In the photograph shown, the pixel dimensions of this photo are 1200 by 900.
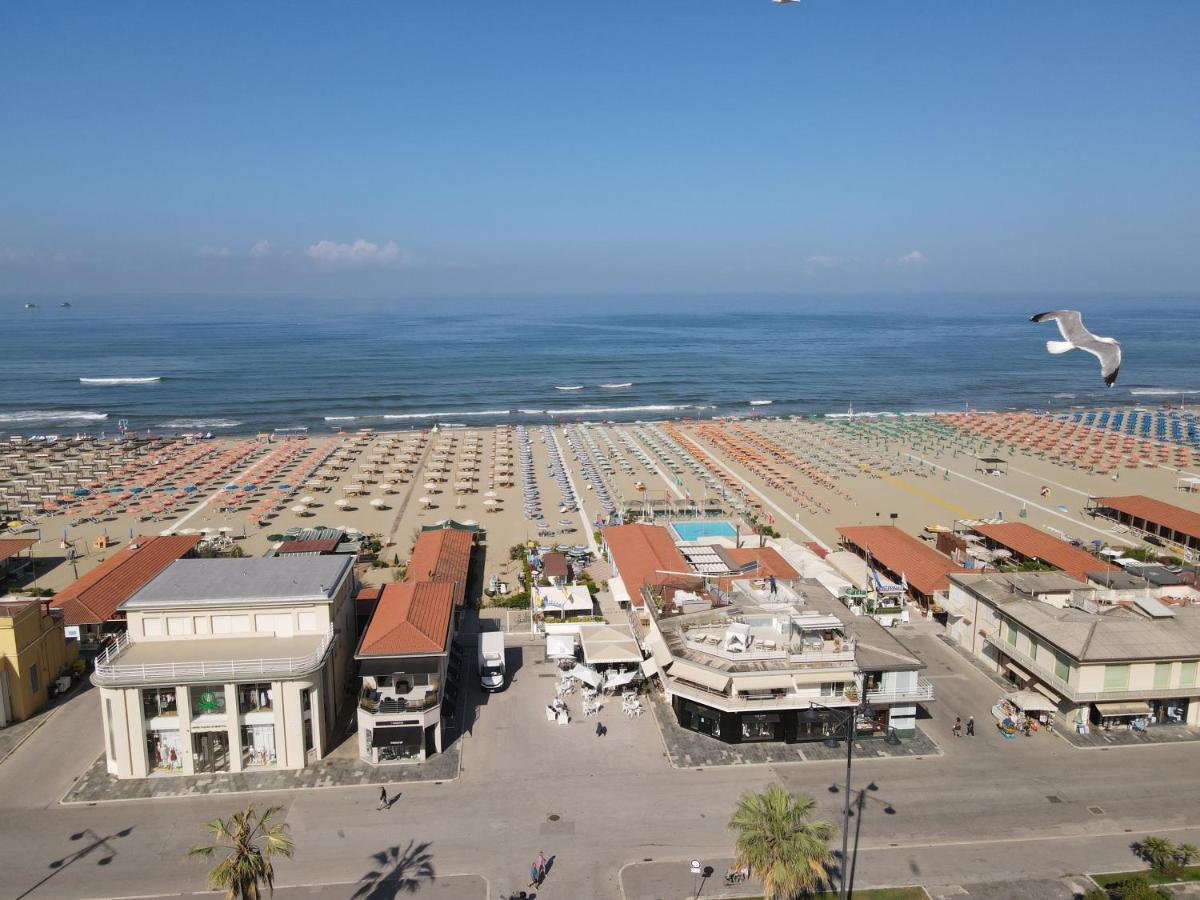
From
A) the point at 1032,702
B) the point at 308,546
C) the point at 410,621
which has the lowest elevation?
the point at 1032,702

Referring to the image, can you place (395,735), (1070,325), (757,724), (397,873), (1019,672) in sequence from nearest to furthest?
1. (397,873)
2. (1070,325)
3. (395,735)
4. (757,724)
5. (1019,672)

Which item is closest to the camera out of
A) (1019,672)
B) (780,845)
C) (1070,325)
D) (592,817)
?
(780,845)

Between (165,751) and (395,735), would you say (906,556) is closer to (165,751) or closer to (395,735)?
(395,735)

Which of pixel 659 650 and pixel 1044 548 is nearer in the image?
pixel 659 650

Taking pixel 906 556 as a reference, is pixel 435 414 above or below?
above

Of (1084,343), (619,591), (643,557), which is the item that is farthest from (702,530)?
(1084,343)

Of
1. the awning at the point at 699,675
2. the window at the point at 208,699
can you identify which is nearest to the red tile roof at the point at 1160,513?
the awning at the point at 699,675

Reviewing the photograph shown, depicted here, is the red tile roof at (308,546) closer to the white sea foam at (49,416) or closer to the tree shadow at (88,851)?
the tree shadow at (88,851)
